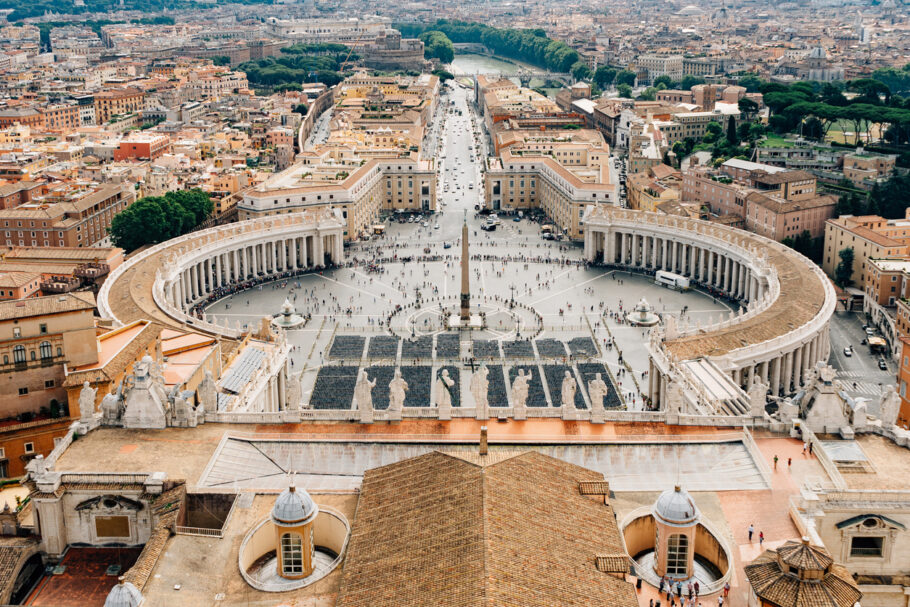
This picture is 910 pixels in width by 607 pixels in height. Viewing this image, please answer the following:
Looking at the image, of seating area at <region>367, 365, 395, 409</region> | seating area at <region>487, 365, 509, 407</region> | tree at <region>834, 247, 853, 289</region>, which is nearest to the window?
seating area at <region>487, 365, 509, 407</region>

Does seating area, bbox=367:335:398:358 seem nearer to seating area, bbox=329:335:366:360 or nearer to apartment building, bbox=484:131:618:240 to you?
seating area, bbox=329:335:366:360

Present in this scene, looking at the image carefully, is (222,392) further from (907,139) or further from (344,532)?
(907,139)

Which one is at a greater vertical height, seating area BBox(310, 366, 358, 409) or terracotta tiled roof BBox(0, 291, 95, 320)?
terracotta tiled roof BBox(0, 291, 95, 320)

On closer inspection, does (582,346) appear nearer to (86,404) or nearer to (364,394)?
(364,394)

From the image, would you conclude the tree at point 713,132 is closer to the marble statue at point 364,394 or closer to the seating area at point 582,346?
the seating area at point 582,346

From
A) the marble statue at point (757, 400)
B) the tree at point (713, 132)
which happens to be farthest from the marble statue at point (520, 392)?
the tree at point (713, 132)

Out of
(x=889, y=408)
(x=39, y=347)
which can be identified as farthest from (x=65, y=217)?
(x=889, y=408)
